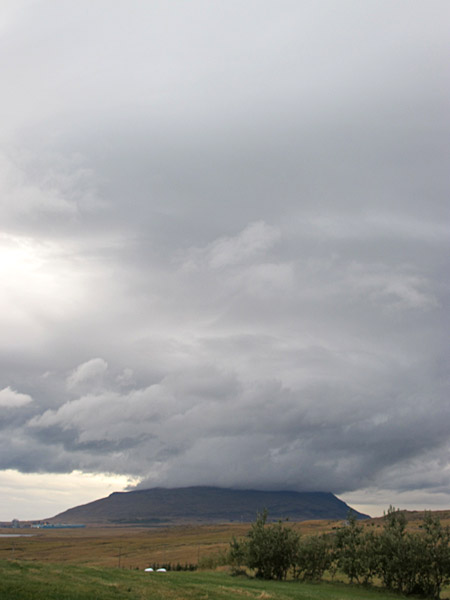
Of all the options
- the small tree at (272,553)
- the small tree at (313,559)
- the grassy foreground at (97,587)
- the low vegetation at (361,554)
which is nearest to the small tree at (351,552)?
the low vegetation at (361,554)

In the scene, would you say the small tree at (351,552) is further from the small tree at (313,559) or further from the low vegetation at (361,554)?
the small tree at (313,559)

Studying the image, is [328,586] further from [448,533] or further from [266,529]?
[448,533]

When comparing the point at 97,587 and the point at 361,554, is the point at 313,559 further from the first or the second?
the point at 97,587

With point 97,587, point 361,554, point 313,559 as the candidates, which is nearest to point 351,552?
point 361,554

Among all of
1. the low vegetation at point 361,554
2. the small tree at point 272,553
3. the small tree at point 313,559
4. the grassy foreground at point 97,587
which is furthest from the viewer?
the small tree at point 313,559

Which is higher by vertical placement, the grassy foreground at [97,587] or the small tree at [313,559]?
the grassy foreground at [97,587]

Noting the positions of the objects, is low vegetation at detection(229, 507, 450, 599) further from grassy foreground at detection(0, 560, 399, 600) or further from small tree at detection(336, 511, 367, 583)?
grassy foreground at detection(0, 560, 399, 600)

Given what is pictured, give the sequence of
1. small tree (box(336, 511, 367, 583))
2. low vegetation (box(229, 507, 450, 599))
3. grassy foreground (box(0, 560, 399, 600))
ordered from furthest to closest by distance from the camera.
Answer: small tree (box(336, 511, 367, 583)) → low vegetation (box(229, 507, 450, 599)) → grassy foreground (box(0, 560, 399, 600))

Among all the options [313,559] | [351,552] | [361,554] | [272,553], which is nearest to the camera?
[361,554]

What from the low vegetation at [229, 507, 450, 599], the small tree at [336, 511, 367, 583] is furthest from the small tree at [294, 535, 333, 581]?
the small tree at [336, 511, 367, 583]

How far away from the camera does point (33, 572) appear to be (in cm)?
3192

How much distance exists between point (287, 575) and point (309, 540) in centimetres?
462

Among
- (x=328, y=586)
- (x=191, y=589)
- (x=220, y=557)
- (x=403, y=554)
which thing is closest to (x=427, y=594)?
(x=403, y=554)

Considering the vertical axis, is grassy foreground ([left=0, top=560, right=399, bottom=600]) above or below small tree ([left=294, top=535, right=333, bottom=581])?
above
